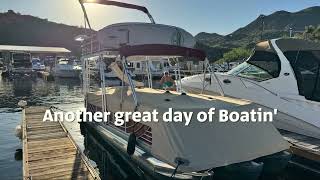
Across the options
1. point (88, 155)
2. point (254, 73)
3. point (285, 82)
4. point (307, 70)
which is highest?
point (307, 70)

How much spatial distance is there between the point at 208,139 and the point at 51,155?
15.5 ft

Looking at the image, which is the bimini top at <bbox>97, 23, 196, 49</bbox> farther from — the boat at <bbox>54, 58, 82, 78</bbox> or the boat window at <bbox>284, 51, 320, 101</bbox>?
the boat at <bbox>54, 58, 82, 78</bbox>

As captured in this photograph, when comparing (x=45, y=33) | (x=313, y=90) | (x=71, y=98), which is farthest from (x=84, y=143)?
(x=45, y=33)

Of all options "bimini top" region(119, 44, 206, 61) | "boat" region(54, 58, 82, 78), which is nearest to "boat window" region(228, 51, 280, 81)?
"bimini top" region(119, 44, 206, 61)

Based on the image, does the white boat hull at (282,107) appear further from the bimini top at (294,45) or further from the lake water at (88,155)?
the bimini top at (294,45)

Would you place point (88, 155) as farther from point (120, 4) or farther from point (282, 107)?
point (282, 107)

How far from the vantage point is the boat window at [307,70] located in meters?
10.3

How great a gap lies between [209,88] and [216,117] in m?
5.37

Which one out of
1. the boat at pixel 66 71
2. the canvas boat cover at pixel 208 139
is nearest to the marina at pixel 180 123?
Result: the canvas boat cover at pixel 208 139

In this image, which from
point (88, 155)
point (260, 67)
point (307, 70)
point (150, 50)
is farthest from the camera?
point (88, 155)

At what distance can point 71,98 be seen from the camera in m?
27.1

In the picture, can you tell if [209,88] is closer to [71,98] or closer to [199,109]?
[199,109]

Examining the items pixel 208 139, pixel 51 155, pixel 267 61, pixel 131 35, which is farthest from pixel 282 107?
pixel 51 155

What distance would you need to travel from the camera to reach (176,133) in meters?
6.55
